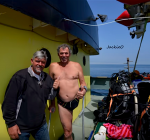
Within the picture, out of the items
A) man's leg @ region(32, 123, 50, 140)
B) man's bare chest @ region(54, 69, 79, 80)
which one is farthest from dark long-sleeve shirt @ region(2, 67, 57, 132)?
man's bare chest @ region(54, 69, 79, 80)

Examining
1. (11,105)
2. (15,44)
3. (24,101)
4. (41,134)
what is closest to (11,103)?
(11,105)

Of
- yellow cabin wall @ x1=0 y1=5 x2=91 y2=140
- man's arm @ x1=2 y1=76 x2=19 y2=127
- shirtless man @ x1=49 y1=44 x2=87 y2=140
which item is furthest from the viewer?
shirtless man @ x1=49 y1=44 x2=87 y2=140

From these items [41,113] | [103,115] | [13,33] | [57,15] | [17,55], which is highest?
[57,15]

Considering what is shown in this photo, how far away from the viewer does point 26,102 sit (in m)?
1.69

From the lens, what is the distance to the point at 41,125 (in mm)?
1924

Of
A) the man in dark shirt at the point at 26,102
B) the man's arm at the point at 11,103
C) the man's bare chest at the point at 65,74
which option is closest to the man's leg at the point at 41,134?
the man in dark shirt at the point at 26,102

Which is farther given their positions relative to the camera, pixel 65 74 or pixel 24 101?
pixel 65 74

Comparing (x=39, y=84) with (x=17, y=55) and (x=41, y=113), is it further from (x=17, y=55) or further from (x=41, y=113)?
(x=17, y=55)

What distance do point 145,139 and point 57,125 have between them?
7.32 feet

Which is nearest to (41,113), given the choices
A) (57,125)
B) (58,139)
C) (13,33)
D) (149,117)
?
(13,33)

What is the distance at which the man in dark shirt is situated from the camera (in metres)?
1.57

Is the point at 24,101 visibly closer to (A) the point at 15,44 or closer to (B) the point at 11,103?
(B) the point at 11,103

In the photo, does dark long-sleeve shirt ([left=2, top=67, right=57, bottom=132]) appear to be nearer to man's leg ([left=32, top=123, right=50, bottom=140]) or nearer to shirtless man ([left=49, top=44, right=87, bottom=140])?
man's leg ([left=32, top=123, right=50, bottom=140])

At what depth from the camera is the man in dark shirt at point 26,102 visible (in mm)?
1567
